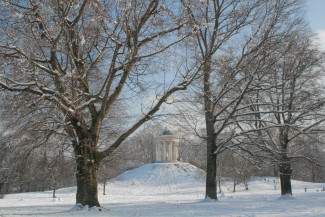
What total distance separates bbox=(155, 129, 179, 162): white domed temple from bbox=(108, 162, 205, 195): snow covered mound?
3112mm

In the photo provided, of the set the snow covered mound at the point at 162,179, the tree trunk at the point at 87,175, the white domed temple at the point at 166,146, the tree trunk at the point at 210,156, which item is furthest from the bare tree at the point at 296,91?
the white domed temple at the point at 166,146

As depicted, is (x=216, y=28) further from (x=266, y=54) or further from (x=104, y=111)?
(x=104, y=111)

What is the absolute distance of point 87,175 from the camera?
970 centimetres

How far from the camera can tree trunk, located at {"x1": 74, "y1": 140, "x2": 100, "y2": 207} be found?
9562 mm

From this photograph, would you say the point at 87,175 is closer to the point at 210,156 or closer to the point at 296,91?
the point at 210,156

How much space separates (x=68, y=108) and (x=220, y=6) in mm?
8674

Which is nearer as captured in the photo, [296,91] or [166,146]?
[296,91]

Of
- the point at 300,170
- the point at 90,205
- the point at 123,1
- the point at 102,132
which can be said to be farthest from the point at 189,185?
the point at 123,1

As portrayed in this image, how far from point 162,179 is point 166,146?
10.8 meters

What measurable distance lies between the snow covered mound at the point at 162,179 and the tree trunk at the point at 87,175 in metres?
30.0

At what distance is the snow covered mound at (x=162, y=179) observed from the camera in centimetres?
4156

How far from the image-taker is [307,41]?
14500mm

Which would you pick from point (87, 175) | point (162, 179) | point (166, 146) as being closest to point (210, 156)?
point (87, 175)

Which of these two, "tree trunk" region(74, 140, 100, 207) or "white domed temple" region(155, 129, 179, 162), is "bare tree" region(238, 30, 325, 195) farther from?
"white domed temple" region(155, 129, 179, 162)
